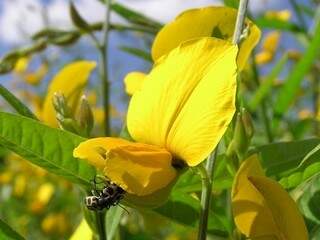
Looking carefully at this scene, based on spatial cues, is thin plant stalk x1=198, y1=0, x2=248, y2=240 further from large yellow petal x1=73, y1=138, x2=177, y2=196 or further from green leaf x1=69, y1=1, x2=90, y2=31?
green leaf x1=69, y1=1, x2=90, y2=31

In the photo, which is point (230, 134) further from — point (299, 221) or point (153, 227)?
point (153, 227)

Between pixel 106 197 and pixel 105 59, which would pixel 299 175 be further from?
pixel 105 59

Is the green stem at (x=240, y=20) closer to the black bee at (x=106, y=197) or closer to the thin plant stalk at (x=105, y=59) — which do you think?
the black bee at (x=106, y=197)

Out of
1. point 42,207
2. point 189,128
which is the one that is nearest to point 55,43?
point 189,128

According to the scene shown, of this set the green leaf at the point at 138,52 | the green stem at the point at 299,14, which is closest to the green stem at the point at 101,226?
the green leaf at the point at 138,52

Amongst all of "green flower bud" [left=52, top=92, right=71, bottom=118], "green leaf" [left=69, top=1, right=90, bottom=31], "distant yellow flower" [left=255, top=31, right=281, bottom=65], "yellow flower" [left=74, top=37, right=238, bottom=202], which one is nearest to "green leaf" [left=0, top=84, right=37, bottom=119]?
"green flower bud" [left=52, top=92, right=71, bottom=118]
